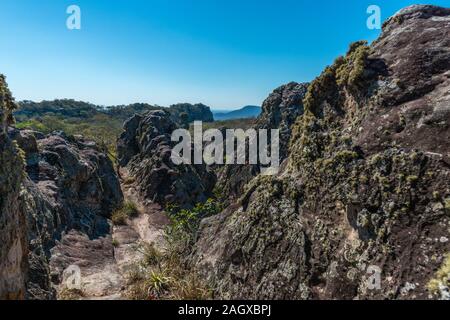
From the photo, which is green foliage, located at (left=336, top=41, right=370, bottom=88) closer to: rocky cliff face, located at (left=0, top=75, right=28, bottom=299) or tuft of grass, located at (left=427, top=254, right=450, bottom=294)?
tuft of grass, located at (left=427, top=254, right=450, bottom=294)

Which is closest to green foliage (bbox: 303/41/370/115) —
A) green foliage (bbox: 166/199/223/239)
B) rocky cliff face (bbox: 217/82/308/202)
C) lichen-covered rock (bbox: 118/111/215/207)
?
green foliage (bbox: 166/199/223/239)

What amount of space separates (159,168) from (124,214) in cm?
664

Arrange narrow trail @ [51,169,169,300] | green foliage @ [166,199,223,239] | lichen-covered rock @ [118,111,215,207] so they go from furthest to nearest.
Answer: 1. lichen-covered rock @ [118,111,215,207]
2. green foliage @ [166,199,223,239]
3. narrow trail @ [51,169,169,300]

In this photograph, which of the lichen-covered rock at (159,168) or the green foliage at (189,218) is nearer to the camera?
the green foliage at (189,218)

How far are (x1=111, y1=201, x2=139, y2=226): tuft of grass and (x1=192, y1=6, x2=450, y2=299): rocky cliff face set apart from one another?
34.4ft

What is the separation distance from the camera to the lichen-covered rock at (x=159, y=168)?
918 inches

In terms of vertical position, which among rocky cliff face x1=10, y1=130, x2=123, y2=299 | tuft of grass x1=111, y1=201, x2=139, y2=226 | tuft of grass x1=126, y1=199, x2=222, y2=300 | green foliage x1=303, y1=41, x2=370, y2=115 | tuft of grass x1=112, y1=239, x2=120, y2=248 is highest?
green foliage x1=303, y1=41, x2=370, y2=115

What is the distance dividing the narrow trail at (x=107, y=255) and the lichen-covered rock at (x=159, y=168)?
167 inches

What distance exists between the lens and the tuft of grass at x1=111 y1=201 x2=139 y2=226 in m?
17.5

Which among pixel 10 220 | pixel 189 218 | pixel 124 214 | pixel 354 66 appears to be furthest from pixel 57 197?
pixel 354 66

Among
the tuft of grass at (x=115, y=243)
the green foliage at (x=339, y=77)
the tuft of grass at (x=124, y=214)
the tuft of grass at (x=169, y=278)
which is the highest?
the green foliage at (x=339, y=77)

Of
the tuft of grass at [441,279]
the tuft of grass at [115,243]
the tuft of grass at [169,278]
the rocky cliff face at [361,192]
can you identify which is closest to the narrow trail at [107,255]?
the tuft of grass at [115,243]

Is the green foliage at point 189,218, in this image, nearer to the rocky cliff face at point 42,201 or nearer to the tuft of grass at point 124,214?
the tuft of grass at point 124,214
